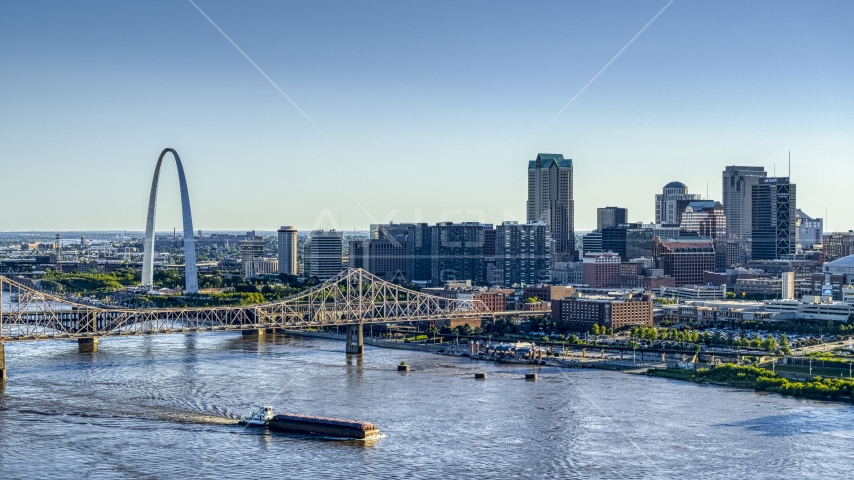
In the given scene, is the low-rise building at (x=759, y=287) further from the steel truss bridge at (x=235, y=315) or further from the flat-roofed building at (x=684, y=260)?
the steel truss bridge at (x=235, y=315)

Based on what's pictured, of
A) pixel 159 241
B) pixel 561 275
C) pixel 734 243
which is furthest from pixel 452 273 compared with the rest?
pixel 159 241

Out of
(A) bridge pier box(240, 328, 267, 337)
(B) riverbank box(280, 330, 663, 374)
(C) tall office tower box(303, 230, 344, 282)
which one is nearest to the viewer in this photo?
(B) riverbank box(280, 330, 663, 374)

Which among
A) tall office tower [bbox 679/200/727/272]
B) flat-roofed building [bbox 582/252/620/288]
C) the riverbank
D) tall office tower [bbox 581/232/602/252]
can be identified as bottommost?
the riverbank

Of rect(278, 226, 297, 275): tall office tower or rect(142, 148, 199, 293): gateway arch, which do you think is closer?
rect(142, 148, 199, 293): gateway arch

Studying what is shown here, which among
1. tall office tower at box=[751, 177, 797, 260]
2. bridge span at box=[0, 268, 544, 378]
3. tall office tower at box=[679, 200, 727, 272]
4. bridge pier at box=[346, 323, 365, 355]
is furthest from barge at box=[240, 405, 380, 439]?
tall office tower at box=[679, 200, 727, 272]

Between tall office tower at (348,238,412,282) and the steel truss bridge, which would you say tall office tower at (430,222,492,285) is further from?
the steel truss bridge

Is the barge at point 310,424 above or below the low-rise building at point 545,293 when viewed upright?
below

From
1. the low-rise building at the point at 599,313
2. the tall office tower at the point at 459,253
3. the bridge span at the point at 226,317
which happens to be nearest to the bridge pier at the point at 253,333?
the bridge span at the point at 226,317

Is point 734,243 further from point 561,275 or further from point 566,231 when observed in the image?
point 561,275
